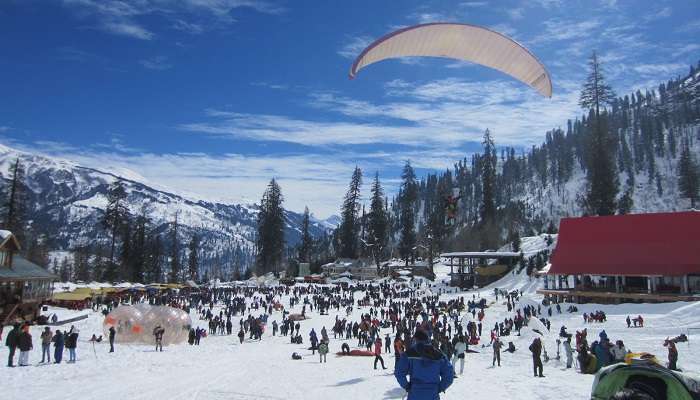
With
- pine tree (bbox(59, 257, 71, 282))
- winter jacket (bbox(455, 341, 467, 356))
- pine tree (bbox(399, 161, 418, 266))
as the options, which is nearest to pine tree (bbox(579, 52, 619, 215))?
pine tree (bbox(399, 161, 418, 266))

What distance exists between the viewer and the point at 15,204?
142ft

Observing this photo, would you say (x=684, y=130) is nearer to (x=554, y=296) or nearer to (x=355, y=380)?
(x=554, y=296)

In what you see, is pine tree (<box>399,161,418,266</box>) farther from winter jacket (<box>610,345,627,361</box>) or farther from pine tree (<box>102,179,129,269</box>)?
winter jacket (<box>610,345,627,361</box>)

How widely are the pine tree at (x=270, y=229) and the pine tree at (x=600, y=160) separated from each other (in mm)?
45192

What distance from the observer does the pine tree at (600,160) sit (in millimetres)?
52969

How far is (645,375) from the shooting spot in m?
4.38

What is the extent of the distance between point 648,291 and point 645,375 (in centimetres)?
3229

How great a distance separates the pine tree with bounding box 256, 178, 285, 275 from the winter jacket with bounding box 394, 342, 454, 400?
72.3 m

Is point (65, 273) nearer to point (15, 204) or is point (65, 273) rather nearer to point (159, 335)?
point (15, 204)

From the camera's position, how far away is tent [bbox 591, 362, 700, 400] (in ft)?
13.9

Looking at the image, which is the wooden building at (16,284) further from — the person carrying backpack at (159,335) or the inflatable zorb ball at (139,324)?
the person carrying backpack at (159,335)

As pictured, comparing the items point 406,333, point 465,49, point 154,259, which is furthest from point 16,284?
point 154,259

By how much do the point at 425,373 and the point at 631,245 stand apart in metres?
35.7

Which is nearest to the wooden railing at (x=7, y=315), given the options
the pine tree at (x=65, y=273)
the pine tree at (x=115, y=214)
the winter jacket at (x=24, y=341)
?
the winter jacket at (x=24, y=341)
